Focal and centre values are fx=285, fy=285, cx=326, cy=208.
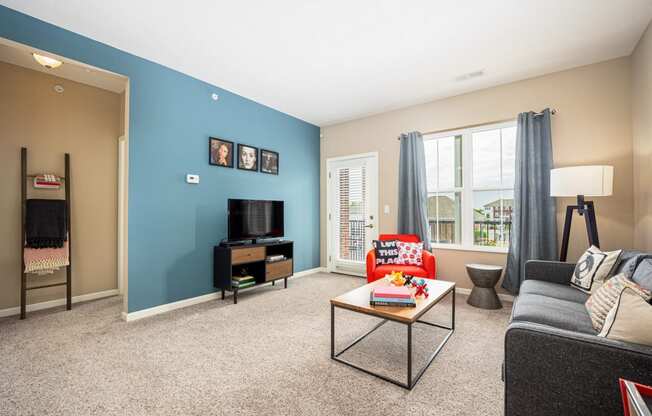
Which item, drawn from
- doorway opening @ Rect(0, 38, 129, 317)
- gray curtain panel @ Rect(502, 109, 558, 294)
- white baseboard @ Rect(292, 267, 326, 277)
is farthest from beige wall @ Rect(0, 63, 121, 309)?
gray curtain panel @ Rect(502, 109, 558, 294)

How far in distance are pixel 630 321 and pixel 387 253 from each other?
8.23ft

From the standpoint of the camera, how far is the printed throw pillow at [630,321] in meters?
1.11

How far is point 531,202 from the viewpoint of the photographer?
3.28m

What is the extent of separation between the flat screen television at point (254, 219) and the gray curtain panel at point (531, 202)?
307 cm

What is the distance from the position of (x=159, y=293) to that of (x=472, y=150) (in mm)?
4248

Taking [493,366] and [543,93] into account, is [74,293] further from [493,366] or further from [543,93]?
[543,93]

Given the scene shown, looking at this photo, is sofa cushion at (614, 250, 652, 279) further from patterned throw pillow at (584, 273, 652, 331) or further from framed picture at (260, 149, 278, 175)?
framed picture at (260, 149, 278, 175)

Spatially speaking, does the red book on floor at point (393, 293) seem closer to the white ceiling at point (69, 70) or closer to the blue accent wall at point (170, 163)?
the blue accent wall at point (170, 163)

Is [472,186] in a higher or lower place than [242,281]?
higher

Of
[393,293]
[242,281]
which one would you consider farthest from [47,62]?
[393,293]

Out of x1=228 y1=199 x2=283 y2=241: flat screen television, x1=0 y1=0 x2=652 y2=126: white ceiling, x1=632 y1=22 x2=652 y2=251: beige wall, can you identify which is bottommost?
x1=228 y1=199 x2=283 y2=241: flat screen television

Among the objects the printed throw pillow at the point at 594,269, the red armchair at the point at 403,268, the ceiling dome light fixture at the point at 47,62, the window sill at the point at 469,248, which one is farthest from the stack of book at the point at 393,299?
the ceiling dome light fixture at the point at 47,62

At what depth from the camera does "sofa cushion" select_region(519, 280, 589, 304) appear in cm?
216

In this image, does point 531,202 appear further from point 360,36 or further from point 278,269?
point 278,269
